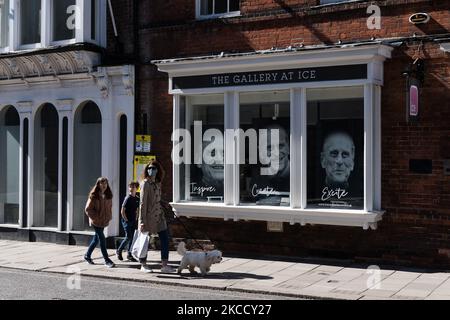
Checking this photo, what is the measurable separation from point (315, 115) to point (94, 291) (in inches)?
203

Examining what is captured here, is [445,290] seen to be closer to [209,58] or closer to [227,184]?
[227,184]

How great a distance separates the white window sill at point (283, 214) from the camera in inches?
438

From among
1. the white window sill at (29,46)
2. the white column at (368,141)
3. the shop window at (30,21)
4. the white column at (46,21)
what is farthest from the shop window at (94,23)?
the white column at (368,141)

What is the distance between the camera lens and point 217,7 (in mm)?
13383

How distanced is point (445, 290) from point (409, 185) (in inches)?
90.6

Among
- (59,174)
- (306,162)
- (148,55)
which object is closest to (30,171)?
(59,174)

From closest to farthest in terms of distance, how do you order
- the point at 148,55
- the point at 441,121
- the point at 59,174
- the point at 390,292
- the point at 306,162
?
the point at 390,292
the point at 441,121
the point at 306,162
the point at 148,55
the point at 59,174

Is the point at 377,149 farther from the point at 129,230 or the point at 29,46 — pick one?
the point at 29,46

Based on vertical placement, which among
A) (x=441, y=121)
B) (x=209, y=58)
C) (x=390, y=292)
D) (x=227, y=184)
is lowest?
(x=390, y=292)

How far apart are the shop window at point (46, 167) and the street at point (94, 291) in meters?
4.55

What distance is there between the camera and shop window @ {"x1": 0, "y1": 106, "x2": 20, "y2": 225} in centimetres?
1605

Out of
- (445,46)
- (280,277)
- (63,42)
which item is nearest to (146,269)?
(280,277)

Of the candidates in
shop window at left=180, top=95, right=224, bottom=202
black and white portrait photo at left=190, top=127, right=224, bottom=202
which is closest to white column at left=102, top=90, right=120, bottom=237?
shop window at left=180, top=95, right=224, bottom=202

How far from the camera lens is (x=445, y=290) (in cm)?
940
